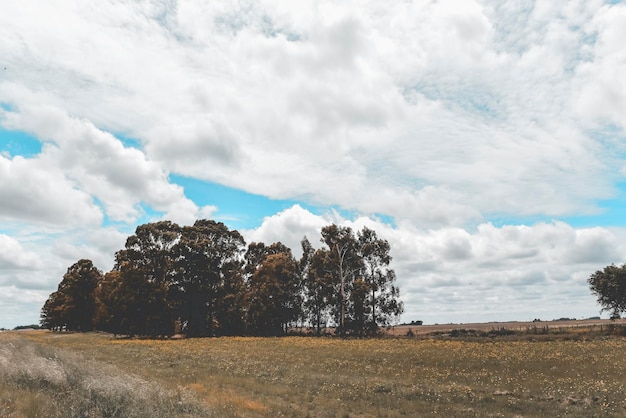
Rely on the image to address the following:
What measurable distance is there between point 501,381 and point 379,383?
684cm

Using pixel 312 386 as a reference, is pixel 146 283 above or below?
above

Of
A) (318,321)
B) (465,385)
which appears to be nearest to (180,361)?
(465,385)

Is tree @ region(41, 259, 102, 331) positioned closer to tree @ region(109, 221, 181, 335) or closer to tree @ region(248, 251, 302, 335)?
tree @ region(109, 221, 181, 335)

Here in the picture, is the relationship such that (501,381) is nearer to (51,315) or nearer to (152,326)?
(152,326)

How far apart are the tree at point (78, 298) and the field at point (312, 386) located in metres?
69.2

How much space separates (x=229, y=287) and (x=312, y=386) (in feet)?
202

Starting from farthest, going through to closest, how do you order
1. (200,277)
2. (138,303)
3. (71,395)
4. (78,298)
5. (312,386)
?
(78,298)
(200,277)
(138,303)
(312,386)
(71,395)

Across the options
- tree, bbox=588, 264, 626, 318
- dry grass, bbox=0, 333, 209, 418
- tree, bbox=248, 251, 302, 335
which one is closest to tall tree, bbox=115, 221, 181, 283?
tree, bbox=248, 251, 302, 335

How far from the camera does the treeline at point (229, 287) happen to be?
7594 centimetres

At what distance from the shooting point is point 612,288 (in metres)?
85.2

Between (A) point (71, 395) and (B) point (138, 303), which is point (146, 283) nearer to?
(B) point (138, 303)

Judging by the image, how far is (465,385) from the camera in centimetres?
2541

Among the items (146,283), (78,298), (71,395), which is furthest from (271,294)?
(71,395)

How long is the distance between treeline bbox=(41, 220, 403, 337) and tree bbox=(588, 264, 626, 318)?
1509 inches
